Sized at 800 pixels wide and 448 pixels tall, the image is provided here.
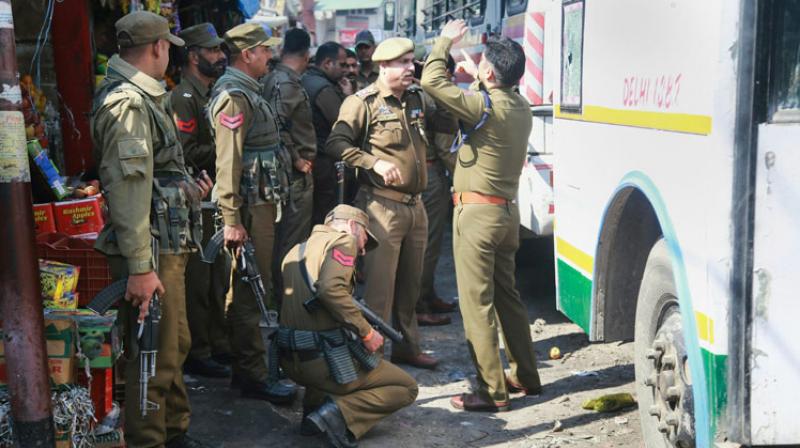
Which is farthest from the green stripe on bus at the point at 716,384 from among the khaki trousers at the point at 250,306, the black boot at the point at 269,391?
the khaki trousers at the point at 250,306

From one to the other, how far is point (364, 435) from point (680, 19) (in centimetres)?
261

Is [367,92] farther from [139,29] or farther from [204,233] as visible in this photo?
[139,29]

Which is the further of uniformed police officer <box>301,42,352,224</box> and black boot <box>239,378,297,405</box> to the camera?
uniformed police officer <box>301,42,352,224</box>

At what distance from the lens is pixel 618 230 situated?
4.34 m

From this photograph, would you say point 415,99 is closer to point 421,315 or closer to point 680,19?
point 421,315

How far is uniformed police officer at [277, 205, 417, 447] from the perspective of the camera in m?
4.35

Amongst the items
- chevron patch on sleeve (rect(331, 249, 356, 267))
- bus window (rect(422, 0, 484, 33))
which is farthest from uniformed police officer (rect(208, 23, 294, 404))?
bus window (rect(422, 0, 484, 33))

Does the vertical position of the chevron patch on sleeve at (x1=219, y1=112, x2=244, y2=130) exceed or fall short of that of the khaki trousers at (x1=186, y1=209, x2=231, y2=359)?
it exceeds it

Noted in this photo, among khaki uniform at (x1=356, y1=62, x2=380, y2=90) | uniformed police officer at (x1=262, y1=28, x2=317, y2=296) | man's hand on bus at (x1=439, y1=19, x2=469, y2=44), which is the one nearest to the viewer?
man's hand on bus at (x1=439, y1=19, x2=469, y2=44)

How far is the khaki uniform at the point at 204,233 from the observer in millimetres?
5375

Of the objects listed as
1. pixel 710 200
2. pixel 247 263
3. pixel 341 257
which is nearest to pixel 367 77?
pixel 247 263

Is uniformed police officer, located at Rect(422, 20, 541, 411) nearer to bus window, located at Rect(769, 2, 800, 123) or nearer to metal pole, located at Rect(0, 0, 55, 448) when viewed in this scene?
bus window, located at Rect(769, 2, 800, 123)

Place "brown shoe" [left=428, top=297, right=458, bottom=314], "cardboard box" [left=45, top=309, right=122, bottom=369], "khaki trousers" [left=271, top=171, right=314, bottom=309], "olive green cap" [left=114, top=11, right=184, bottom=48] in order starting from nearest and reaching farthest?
"cardboard box" [left=45, top=309, right=122, bottom=369]
"olive green cap" [left=114, top=11, right=184, bottom=48]
"khaki trousers" [left=271, top=171, right=314, bottom=309]
"brown shoe" [left=428, top=297, right=458, bottom=314]

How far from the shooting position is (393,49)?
5340 mm
